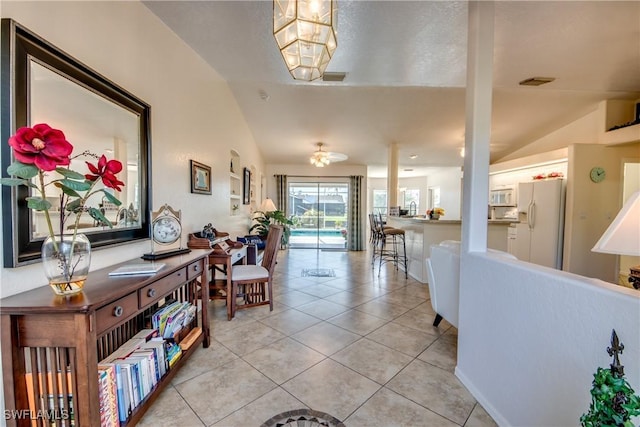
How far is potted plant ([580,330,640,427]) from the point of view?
673 millimetres

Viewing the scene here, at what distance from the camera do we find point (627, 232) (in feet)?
3.81

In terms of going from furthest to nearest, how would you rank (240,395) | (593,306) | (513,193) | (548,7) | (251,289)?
(513,193) → (251,289) → (548,7) → (240,395) → (593,306)

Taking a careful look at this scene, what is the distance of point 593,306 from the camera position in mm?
985

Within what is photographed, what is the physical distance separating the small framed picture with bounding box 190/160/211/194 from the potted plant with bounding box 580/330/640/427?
10.2ft

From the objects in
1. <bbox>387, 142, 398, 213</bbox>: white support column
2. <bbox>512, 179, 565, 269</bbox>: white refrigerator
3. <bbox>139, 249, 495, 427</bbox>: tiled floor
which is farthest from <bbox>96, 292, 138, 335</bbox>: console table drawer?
<bbox>512, 179, 565, 269</bbox>: white refrigerator

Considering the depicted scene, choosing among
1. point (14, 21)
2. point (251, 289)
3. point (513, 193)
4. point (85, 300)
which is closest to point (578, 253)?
point (513, 193)

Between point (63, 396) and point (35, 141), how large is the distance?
1085 mm

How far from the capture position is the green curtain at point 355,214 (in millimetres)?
7387

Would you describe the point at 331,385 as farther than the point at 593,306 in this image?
Yes

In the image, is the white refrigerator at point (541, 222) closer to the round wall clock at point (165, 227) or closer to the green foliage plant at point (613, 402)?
the green foliage plant at point (613, 402)

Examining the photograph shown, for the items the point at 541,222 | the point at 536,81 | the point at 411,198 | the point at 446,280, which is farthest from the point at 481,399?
the point at 411,198

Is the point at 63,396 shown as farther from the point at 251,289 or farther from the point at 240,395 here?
the point at 251,289

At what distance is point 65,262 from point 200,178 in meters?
1.97

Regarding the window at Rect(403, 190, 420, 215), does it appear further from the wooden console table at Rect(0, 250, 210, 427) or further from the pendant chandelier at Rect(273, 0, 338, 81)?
the wooden console table at Rect(0, 250, 210, 427)
